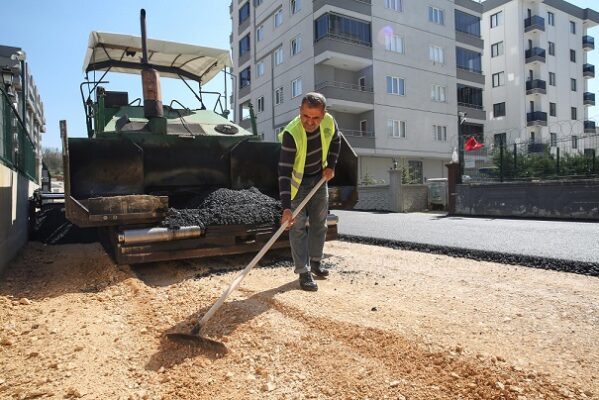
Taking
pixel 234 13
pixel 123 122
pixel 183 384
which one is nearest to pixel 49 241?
pixel 123 122

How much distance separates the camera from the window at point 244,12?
34.0 meters

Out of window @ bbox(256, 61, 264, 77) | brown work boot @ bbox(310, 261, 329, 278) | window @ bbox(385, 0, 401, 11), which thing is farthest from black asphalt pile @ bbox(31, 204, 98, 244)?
window @ bbox(256, 61, 264, 77)

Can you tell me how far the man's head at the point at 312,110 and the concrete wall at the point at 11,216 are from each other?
325cm

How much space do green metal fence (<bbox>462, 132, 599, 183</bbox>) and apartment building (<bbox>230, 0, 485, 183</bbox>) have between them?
11.3 meters

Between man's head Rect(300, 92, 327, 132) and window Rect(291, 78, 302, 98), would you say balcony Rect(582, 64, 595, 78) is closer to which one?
window Rect(291, 78, 302, 98)

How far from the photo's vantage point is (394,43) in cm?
2736

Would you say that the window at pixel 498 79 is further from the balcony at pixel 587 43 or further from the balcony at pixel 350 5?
the balcony at pixel 350 5

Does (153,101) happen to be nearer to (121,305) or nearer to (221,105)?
(221,105)

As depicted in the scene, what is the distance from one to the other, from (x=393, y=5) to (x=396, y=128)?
316 inches

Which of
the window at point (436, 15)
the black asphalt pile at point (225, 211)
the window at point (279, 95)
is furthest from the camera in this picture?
the window at point (436, 15)

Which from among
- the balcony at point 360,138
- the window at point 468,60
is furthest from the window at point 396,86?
the window at point 468,60

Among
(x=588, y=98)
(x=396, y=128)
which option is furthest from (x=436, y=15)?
(x=588, y=98)

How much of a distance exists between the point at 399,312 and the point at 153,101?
13.0ft

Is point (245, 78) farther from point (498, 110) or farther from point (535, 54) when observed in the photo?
point (535, 54)
